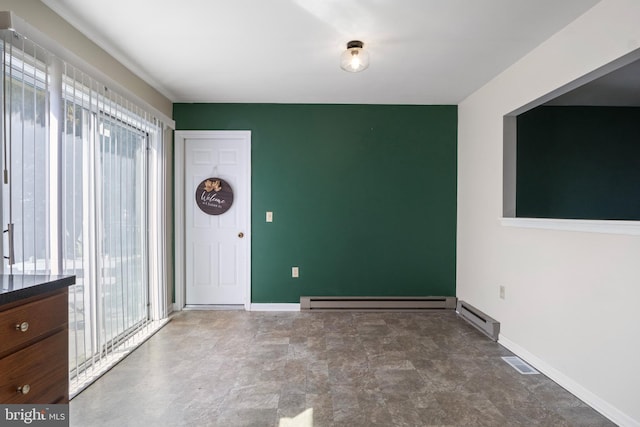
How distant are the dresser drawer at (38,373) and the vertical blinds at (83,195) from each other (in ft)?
2.75

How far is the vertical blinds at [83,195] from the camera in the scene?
1798mm

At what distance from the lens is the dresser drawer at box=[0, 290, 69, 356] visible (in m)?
1.01

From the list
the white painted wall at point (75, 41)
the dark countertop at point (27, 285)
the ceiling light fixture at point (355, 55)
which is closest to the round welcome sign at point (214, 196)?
the white painted wall at point (75, 41)

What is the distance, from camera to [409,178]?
13.3 feet

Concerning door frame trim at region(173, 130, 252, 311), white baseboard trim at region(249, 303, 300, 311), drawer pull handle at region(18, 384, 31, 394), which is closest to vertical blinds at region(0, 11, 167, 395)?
door frame trim at region(173, 130, 252, 311)

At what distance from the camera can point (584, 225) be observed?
214 centimetres

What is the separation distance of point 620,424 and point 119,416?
111 inches

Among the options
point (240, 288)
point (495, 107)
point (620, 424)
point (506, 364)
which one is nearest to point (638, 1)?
point (495, 107)

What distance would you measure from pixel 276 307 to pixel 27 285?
304 cm

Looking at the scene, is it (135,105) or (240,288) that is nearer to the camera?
(135,105)

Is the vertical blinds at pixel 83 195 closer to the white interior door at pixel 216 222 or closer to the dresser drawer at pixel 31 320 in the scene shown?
the white interior door at pixel 216 222

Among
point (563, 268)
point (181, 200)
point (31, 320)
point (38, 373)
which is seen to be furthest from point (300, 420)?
point (181, 200)

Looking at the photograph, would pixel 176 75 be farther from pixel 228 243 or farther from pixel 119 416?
pixel 119 416

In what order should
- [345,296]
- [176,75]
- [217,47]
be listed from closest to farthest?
[217,47] → [176,75] → [345,296]
